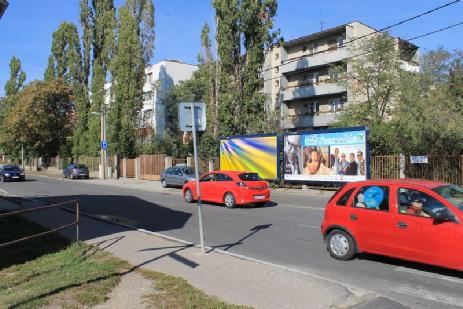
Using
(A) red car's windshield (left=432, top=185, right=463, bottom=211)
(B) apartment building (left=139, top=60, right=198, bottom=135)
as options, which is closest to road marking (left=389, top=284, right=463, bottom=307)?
(A) red car's windshield (left=432, top=185, right=463, bottom=211)

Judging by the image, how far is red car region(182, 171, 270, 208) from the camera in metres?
17.3

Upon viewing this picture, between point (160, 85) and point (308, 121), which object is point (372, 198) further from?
point (160, 85)

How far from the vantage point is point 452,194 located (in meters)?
7.18

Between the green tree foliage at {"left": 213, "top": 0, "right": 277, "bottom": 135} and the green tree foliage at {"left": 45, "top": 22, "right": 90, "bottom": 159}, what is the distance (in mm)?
26220

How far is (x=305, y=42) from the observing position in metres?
52.3

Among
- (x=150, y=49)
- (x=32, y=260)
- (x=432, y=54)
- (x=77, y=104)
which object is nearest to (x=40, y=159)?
(x=77, y=104)

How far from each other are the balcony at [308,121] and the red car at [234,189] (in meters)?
28.7

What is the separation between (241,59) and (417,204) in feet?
85.1

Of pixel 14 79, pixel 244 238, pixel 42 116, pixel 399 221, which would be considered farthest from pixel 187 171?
pixel 14 79

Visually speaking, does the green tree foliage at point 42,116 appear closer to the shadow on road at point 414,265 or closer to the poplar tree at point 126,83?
the poplar tree at point 126,83

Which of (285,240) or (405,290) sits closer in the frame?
(405,290)

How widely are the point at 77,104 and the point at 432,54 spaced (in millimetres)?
40729

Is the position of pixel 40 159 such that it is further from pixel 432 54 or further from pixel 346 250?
pixel 346 250

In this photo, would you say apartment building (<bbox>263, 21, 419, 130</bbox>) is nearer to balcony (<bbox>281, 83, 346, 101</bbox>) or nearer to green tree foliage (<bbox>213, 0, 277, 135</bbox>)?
balcony (<bbox>281, 83, 346, 101</bbox>)
